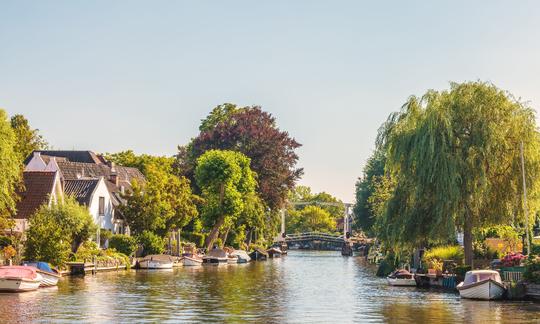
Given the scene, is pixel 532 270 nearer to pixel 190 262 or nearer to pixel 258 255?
pixel 190 262

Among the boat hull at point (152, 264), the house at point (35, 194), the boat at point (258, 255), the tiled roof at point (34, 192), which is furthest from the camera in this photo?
the boat at point (258, 255)

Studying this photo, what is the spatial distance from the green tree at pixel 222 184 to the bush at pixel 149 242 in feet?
54.9

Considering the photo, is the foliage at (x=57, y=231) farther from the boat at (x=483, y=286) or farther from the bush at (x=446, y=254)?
the boat at (x=483, y=286)

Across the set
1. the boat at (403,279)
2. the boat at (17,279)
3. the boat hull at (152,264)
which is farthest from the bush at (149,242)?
the boat at (17,279)

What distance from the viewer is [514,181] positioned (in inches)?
2090

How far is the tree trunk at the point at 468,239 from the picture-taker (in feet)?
175

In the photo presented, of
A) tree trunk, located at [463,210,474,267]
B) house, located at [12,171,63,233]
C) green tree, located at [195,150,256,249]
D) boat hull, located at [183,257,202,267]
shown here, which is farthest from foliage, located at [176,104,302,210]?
tree trunk, located at [463,210,474,267]

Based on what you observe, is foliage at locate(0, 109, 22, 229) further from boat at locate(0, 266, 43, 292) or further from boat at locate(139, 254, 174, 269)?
boat at locate(139, 254, 174, 269)

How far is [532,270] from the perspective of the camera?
4628 cm

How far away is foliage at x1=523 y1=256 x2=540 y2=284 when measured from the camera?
45.9 meters

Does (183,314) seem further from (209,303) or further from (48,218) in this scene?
(48,218)

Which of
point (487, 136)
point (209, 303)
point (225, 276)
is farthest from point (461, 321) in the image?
point (225, 276)

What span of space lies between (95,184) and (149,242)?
8.14 metres

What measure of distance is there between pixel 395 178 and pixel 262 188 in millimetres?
56966
